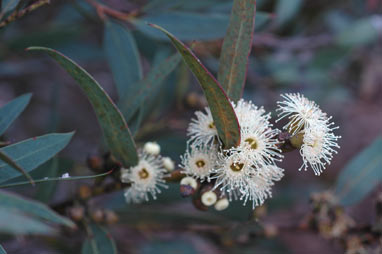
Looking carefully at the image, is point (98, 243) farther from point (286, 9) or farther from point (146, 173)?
point (286, 9)

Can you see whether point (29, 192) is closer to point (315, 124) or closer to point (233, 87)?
point (233, 87)

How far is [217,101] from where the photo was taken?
1.30 metres

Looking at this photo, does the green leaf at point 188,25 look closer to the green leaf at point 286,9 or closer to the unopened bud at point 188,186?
the unopened bud at point 188,186

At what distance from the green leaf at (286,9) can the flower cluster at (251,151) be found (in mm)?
1814

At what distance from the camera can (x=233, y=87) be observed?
1.56 m

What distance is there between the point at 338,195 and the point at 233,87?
4.08ft

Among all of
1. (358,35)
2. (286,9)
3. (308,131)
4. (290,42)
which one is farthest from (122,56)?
(358,35)

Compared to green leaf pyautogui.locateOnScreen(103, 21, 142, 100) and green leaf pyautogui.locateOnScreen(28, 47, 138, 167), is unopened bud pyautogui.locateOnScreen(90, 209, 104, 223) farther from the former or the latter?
green leaf pyautogui.locateOnScreen(103, 21, 142, 100)

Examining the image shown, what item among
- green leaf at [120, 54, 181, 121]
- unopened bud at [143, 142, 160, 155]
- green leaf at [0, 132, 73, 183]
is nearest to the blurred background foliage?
green leaf at [120, 54, 181, 121]

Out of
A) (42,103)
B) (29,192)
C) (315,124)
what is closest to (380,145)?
(315,124)

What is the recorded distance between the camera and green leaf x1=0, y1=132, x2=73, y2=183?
1393mm

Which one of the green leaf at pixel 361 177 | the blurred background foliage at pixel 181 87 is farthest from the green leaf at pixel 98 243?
the green leaf at pixel 361 177

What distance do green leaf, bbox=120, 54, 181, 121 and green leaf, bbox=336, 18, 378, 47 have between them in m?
2.13

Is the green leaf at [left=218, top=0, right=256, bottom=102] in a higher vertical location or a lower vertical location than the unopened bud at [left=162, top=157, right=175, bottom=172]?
higher
